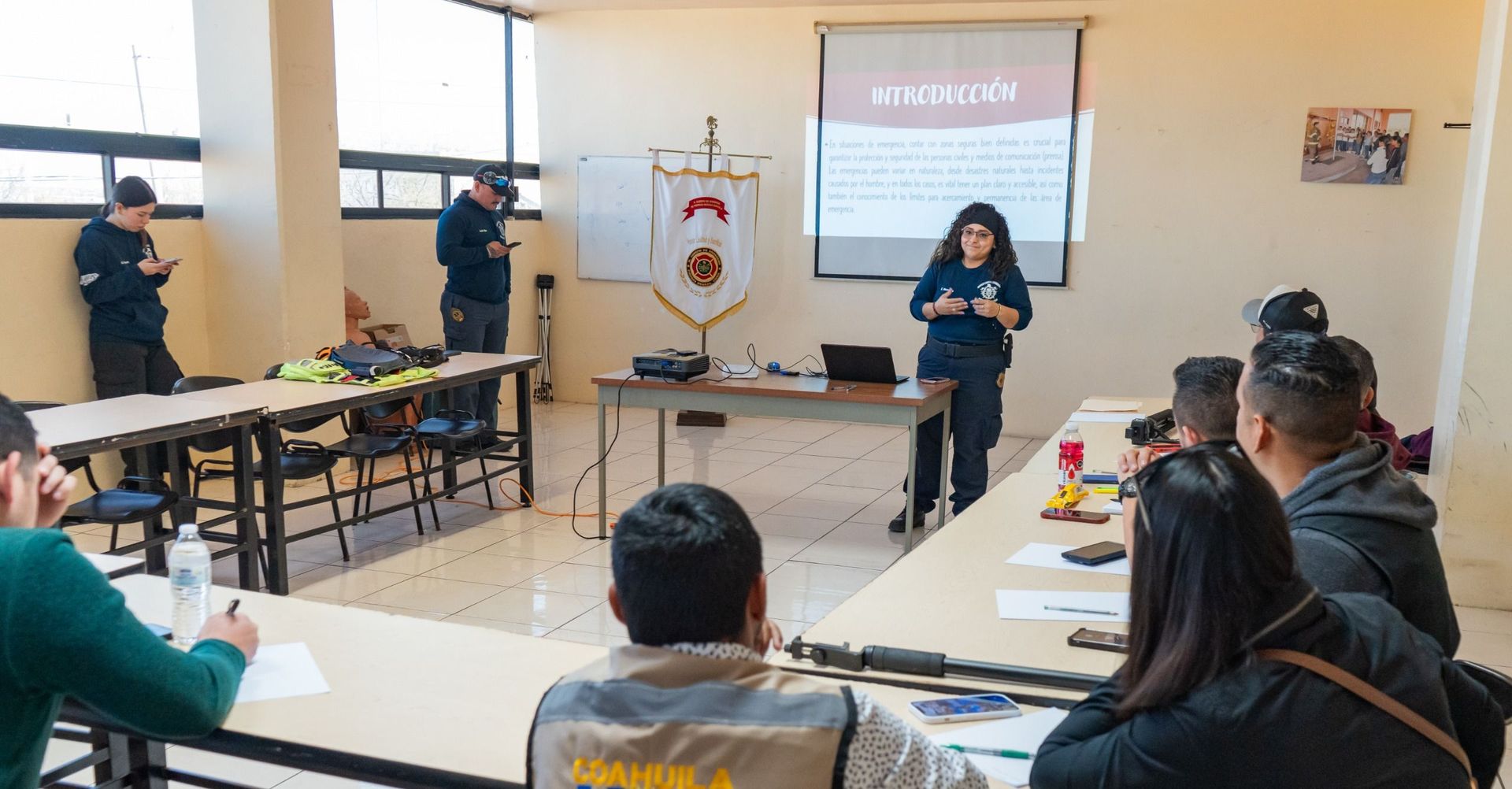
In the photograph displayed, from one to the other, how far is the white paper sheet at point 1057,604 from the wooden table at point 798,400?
7.05 ft

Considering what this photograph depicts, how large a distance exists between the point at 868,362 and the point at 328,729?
11.4 feet

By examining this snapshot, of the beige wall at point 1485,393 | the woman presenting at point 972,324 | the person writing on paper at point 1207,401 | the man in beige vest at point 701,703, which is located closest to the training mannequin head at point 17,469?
the man in beige vest at point 701,703

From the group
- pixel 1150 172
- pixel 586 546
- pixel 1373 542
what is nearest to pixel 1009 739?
pixel 1373 542

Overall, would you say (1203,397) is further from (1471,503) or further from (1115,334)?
(1115,334)

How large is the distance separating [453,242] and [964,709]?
→ 525cm

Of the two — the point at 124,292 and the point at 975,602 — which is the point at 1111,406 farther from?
the point at 124,292

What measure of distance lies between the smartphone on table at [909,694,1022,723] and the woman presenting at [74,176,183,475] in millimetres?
4401

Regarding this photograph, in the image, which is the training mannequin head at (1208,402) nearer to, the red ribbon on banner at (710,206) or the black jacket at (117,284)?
the black jacket at (117,284)

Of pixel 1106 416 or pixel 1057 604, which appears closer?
pixel 1057 604

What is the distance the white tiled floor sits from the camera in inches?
159

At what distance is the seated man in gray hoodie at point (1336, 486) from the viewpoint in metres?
1.81

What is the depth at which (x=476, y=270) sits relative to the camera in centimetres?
665

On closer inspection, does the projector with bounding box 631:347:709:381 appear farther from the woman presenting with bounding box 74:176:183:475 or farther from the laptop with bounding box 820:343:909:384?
the woman presenting with bounding box 74:176:183:475

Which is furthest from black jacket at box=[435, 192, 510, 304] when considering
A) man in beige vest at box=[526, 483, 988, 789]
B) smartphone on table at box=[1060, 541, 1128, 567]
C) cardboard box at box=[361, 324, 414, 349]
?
man in beige vest at box=[526, 483, 988, 789]
